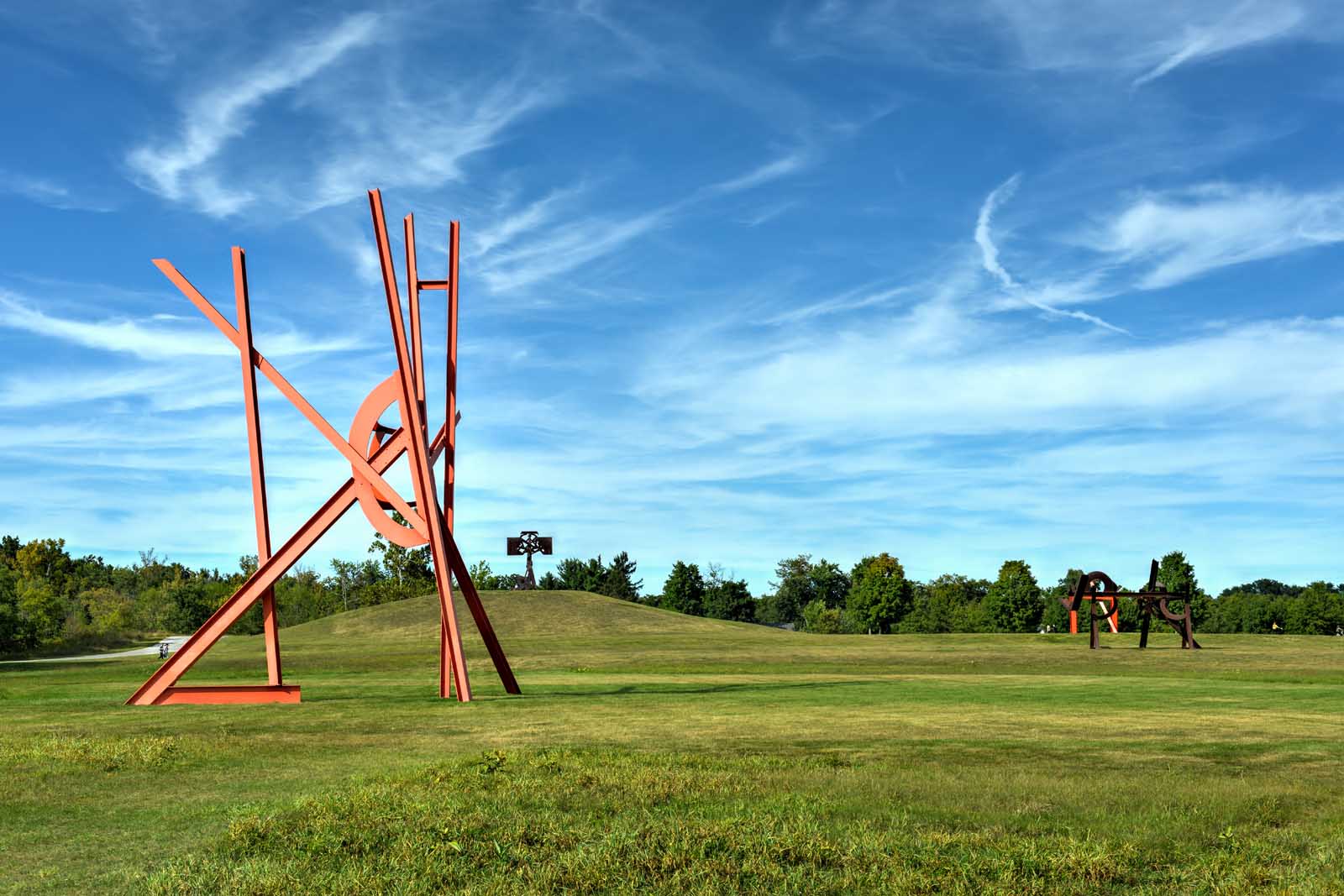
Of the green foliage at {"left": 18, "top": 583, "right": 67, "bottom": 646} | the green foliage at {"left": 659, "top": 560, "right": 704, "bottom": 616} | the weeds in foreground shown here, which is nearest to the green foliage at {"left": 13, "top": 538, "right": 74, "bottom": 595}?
the green foliage at {"left": 18, "top": 583, "right": 67, "bottom": 646}

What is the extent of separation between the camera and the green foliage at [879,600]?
10831 centimetres

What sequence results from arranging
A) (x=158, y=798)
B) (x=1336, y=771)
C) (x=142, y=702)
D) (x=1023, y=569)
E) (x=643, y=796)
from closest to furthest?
1. (x=643, y=796)
2. (x=158, y=798)
3. (x=1336, y=771)
4. (x=142, y=702)
5. (x=1023, y=569)

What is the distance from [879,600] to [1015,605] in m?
14.6

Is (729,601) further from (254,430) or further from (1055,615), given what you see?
(254,430)

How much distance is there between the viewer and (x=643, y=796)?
36.5 feet

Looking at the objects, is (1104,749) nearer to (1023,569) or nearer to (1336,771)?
(1336,771)

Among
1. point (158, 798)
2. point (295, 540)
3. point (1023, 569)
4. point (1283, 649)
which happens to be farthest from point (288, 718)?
point (1023, 569)

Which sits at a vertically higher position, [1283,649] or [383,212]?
[383,212]

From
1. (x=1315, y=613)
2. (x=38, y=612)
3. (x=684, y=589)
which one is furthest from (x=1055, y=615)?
(x=38, y=612)

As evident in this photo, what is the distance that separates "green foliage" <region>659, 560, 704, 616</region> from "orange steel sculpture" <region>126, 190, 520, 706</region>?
94199 millimetres

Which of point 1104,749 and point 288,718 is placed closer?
point 1104,749

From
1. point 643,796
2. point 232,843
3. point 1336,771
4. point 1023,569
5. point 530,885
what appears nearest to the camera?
point 530,885

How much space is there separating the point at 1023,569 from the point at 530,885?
100071mm

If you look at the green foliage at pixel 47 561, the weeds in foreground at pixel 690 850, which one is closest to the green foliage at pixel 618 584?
the green foliage at pixel 47 561
